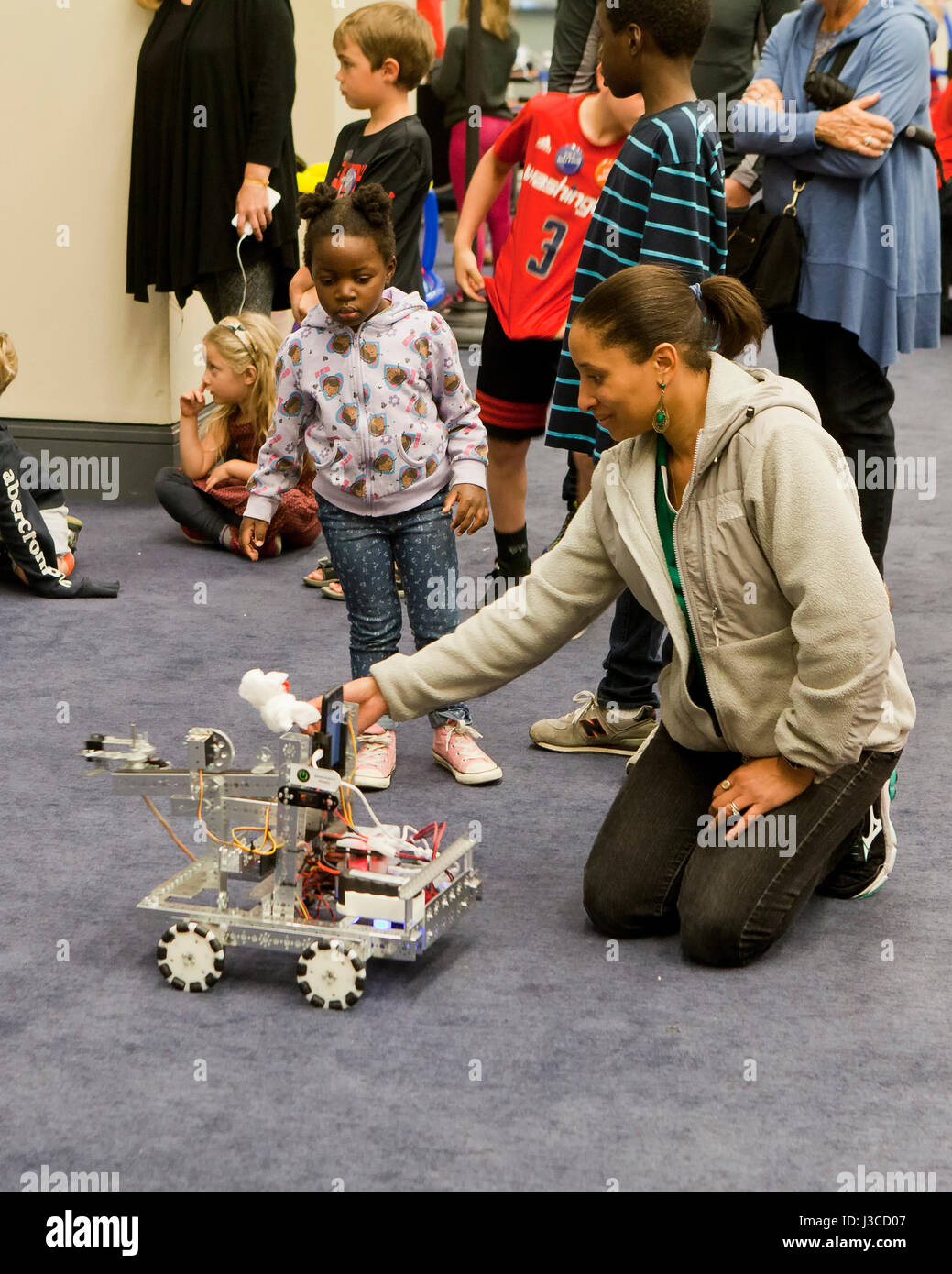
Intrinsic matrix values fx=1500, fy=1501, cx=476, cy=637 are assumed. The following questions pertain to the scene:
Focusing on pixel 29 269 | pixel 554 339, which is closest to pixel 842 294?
pixel 554 339

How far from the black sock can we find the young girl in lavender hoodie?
0.71m

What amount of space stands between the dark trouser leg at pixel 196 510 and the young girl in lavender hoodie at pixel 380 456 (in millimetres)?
1324

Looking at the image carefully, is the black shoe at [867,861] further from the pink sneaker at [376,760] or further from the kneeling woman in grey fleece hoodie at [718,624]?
the pink sneaker at [376,760]

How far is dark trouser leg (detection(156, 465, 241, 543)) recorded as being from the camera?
4.04 meters

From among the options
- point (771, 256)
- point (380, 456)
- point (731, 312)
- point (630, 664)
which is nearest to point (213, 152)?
point (771, 256)

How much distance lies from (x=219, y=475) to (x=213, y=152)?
867mm

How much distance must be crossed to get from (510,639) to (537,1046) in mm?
Answer: 609

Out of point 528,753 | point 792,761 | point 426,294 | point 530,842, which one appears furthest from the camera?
point 426,294

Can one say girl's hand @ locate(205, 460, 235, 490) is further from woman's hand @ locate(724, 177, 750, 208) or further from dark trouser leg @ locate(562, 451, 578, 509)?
woman's hand @ locate(724, 177, 750, 208)

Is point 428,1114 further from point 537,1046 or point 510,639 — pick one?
point 510,639

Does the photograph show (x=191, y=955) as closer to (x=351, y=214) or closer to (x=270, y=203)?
(x=351, y=214)

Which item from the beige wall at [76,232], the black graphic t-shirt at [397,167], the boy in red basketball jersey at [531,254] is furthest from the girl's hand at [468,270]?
the beige wall at [76,232]

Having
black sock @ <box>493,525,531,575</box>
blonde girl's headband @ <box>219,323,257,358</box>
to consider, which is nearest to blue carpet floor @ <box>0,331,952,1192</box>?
black sock @ <box>493,525,531,575</box>

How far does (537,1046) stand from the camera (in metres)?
1.90
